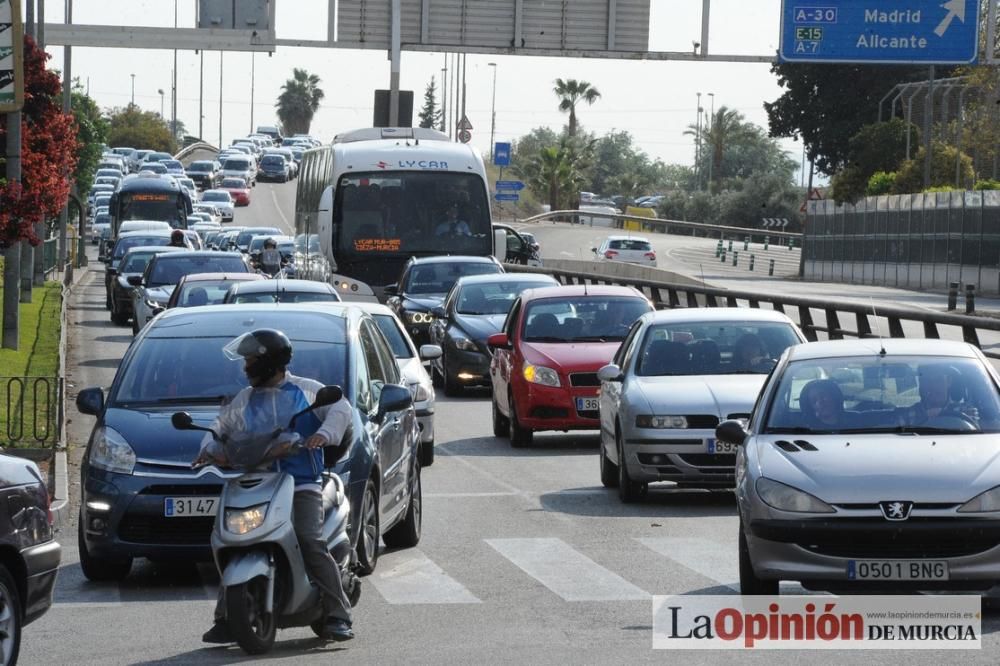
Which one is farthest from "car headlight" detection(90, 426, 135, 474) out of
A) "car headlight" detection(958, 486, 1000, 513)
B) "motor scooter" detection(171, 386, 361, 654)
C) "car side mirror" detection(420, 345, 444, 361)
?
"car side mirror" detection(420, 345, 444, 361)

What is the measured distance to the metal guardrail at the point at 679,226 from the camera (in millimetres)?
91812

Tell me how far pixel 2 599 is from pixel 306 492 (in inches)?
54.9

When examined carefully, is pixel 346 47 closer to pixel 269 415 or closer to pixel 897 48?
pixel 897 48

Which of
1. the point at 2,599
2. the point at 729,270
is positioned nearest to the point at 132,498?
the point at 2,599

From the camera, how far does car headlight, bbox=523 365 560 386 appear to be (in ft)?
63.1

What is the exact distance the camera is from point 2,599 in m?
7.83

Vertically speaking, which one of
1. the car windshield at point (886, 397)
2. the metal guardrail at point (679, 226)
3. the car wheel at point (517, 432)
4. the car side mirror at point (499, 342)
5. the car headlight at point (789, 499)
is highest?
the car windshield at point (886, 397)

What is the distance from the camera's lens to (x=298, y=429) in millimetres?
8789

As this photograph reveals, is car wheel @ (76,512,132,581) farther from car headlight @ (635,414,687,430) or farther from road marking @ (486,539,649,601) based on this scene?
car headlight @ (635,414,687,430)

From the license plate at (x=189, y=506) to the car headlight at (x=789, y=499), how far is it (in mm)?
2996

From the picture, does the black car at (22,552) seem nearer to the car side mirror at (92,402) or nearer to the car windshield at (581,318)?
the car side mirror at (92,402)

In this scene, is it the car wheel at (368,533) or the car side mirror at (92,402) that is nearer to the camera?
the car wheel at (368,533)

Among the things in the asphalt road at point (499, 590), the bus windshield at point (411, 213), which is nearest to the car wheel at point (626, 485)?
the asphalt road at point (499, 590)

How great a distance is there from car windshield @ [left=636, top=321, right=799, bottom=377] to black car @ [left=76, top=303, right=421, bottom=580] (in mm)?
3890
